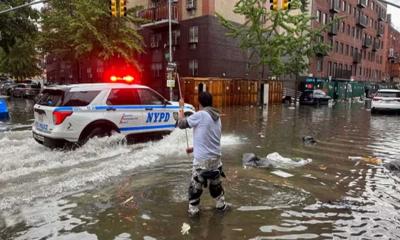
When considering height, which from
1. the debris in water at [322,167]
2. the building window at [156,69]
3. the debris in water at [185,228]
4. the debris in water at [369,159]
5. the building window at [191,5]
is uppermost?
the building window at [191,5]

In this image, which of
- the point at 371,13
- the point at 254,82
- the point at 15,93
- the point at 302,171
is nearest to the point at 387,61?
the point at 371,13

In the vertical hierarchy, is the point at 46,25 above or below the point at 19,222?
above

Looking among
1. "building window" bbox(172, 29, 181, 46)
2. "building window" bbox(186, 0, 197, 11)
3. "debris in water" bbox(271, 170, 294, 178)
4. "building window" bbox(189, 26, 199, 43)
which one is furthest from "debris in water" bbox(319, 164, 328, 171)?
"building window" bbox(172, 29, 181, 46)

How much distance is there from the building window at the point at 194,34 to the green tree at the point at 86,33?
16.3 feet

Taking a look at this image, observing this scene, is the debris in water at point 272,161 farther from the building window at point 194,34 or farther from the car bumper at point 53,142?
the building window at point 194,34

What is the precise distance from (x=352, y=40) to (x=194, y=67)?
36070mm

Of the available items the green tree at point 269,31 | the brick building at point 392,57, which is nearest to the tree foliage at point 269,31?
the green tree at point 269,31

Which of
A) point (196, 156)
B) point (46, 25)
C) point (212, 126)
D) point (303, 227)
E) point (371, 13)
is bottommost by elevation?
point (303, 227)

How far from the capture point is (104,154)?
32.8 ft

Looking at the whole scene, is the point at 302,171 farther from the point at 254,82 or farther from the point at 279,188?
the point at 254,82

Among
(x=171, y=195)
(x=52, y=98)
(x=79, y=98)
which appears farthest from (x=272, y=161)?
(x=52, y=98)

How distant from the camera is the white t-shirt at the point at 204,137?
18.7 feet

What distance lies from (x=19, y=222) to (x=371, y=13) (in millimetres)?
72313

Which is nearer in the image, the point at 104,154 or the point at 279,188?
the point at 279,188
